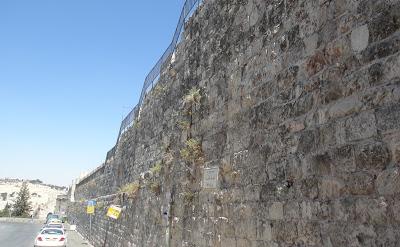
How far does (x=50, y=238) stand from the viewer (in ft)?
60.0

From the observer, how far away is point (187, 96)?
799 cm

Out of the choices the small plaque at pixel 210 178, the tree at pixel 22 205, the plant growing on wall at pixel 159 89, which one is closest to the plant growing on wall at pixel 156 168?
the plant growing on wall at pixel 159 89

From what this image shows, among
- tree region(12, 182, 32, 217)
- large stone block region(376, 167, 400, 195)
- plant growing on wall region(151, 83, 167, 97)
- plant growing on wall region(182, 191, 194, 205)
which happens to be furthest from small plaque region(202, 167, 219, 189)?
tree region(12, 182, 32, 217)

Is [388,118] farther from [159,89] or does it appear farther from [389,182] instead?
[159,89]

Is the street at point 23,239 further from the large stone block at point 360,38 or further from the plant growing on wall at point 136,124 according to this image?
the large stone block at point 360,38

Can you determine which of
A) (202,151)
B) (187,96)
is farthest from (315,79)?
(187,96)

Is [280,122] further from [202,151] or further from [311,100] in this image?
[202,151]

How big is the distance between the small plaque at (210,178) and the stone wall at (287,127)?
0.12 metres

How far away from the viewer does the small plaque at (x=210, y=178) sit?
20.6ft

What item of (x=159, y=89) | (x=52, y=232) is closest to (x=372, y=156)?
(x=159, y=89)

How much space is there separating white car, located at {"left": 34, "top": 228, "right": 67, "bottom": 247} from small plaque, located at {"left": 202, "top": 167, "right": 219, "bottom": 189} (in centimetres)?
1361

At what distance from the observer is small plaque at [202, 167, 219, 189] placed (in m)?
6.29

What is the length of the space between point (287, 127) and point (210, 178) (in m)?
2.16

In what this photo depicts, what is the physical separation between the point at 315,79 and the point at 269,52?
1136 mm
